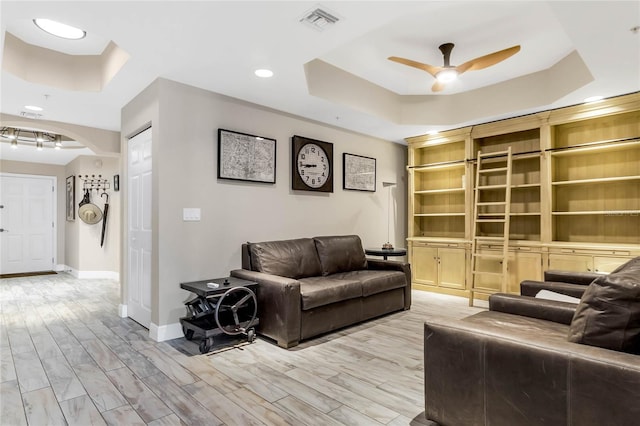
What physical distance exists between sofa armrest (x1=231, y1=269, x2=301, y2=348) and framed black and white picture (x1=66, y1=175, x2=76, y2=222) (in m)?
6.10

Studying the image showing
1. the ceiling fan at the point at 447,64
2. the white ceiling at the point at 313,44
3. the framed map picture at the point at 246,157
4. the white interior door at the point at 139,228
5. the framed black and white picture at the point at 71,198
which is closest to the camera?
the white ceiling at the point at 313,44

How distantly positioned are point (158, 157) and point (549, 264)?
460cm

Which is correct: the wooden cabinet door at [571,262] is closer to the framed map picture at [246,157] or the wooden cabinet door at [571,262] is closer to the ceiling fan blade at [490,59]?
the ceiling fan blade at [490,59]

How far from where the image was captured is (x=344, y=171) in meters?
5.13

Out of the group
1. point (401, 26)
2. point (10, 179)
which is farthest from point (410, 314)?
point (10, 179)

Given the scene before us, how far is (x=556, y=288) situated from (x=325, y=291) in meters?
1.95

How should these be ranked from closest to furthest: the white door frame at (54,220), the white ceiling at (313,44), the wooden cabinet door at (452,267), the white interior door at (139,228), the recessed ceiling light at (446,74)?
the white ceiling at (313,44) → the recessed ceiling light at (446,74) → the white interior door at (139,228) → the wooden cabinet door at (452,267) → the white door frame at (54,220)

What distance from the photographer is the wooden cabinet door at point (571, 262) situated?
397 centimetres

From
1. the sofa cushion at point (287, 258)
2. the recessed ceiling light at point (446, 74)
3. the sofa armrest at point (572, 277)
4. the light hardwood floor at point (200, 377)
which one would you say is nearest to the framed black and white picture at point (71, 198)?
the light hardwood floor at point (200, 377)

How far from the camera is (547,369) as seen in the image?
4.65 ft

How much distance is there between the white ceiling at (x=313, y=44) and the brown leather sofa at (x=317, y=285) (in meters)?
1.71

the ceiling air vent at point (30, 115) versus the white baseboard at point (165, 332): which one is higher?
the ceiling air vent at point (30, 115)

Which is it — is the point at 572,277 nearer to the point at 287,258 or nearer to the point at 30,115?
the point at 287,258

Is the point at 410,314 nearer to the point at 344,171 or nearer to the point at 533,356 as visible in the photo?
the point at 344,171
